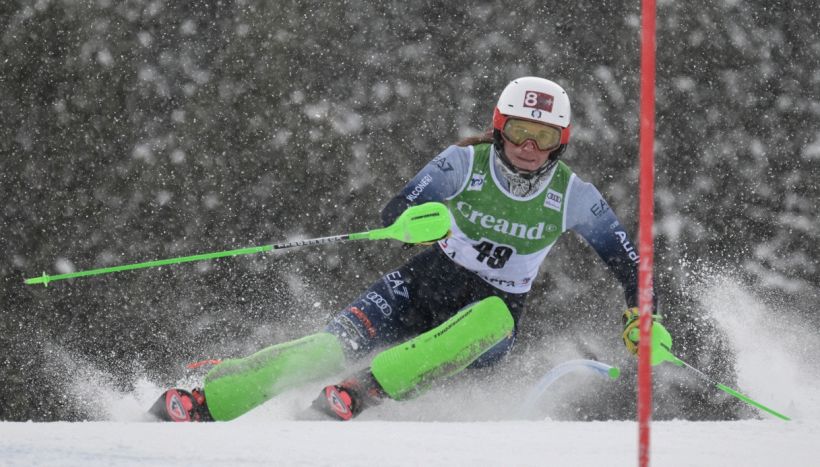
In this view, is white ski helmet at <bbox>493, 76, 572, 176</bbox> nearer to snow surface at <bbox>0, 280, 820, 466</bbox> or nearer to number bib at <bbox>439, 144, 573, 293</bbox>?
number bib at <bbox>439, 144, 573, 293</bbox>

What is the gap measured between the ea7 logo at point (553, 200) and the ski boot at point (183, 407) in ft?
4.65

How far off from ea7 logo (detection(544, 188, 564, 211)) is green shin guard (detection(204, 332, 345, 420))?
979 mm

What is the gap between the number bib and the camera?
308 centimetres

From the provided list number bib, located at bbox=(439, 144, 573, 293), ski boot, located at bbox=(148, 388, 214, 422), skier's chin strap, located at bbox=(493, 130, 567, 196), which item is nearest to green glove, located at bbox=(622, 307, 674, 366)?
number bib, located at bbox=(439, 144, 573, 293)

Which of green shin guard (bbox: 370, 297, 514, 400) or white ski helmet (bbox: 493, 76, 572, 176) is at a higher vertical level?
white ski helmet (bbox: 493, 76, 572, 176)

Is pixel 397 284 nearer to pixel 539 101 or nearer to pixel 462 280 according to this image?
pixel 462 280

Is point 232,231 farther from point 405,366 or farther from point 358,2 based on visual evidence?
point 405,366

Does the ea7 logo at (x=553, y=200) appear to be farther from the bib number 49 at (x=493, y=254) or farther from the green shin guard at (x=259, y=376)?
the green shin guard at (x=259, y=376)

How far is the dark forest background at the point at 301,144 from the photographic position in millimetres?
6930

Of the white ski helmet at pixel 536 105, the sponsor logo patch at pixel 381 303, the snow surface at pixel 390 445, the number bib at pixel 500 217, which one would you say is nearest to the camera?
the snow surface at pixel 390 445

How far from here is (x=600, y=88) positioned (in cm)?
761

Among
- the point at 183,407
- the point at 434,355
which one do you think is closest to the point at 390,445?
the point at 434,355

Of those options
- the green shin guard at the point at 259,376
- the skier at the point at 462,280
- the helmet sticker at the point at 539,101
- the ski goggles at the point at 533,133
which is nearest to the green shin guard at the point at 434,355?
the skier at the point at 462,280

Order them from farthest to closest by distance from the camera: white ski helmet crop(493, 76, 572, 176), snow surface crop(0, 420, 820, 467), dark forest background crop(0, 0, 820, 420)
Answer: dark forest background crop(0, 0, 820, 420)
white ski helmet crop(493, 76, 572, 176)
snow surface crop(0, 420, 820, 467)
